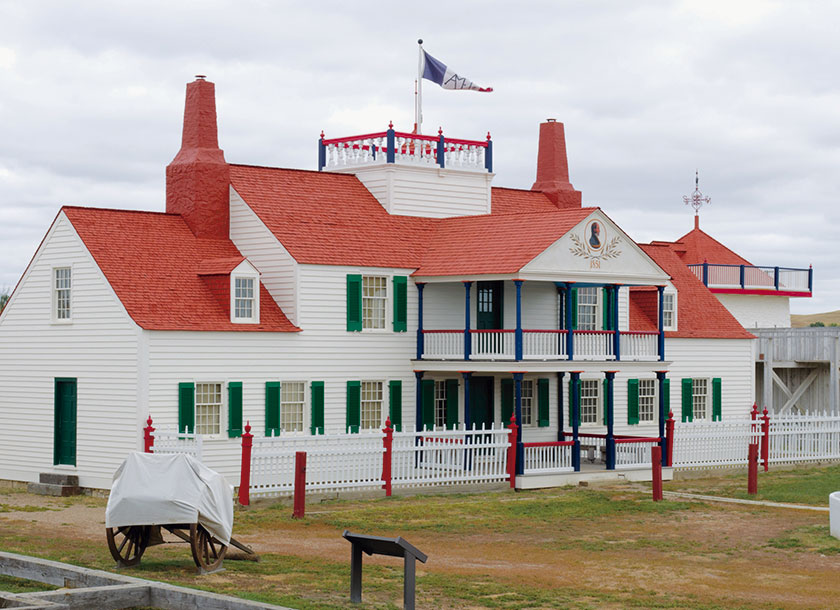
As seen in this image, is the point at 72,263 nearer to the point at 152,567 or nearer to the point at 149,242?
the point at 149,242

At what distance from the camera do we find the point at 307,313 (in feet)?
102

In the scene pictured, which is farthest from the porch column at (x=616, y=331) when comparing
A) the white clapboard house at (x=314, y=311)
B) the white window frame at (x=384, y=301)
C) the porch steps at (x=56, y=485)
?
the porch steps at (x=56, y=485)

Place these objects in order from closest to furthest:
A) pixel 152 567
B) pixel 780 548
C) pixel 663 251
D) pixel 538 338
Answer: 1. pixel 152 567
2. pixel 780 548
3. pixel 538 338
4. pixel 663 251

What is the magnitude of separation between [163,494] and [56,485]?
526 inches

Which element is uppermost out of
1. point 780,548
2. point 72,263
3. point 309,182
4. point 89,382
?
point 309,182

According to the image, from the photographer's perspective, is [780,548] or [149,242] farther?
[149,242]

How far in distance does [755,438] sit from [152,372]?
16.8 m

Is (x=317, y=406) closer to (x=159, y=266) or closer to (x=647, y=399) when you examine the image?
(x=159, y=266)

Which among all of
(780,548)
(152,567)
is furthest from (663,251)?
(152,567)

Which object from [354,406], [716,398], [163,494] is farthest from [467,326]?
[163,494]

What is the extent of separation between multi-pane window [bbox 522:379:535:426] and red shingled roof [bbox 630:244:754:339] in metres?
4.51

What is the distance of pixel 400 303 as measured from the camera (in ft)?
108

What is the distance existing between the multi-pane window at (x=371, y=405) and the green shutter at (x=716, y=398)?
12354mm

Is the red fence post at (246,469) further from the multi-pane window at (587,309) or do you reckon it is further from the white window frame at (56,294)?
the multi-pane window at (587,309)
